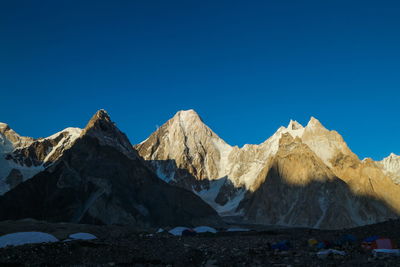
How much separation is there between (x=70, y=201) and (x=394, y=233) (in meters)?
90.7

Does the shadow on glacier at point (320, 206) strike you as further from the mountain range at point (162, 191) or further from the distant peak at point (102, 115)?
the distant peak at point (102, 115)

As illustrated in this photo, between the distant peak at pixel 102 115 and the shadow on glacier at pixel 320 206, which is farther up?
the distant peak at pixel 102 115

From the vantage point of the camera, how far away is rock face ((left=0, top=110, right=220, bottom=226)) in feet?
350

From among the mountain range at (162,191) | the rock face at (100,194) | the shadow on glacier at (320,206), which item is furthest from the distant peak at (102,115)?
the shadow on glacier at (320,206)

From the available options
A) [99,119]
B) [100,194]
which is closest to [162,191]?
[100,194]

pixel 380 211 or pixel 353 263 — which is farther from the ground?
pixel 380 211

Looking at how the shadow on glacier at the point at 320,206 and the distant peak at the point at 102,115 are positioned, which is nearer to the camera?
the distant peak at the point at 102,115

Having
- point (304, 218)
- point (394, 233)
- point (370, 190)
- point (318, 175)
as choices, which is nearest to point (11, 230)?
point (394, 233)

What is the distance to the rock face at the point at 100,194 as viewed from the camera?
107m

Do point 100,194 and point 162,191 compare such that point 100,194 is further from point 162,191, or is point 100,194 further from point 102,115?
point 102,115

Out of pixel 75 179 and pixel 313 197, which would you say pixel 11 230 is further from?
pixel 313 197

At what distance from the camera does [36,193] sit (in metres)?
113

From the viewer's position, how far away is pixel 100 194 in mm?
109938

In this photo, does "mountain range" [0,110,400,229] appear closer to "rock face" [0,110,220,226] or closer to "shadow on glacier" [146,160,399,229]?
"rock face" [0,110,220,226]
